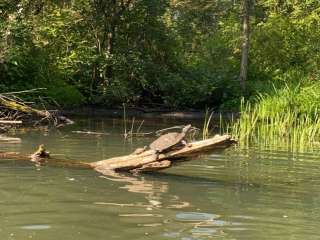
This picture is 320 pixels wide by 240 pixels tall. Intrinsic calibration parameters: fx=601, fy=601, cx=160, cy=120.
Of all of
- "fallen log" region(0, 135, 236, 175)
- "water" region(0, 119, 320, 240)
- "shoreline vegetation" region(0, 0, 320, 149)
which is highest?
"shoreline vegetation" region(0, 0, 320, 149)

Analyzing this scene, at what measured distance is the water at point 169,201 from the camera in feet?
16.9

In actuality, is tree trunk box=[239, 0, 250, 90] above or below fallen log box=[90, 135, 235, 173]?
above

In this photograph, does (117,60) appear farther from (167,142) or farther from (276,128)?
(167,142)

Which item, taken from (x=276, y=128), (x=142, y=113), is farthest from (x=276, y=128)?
(x=142, y=113)

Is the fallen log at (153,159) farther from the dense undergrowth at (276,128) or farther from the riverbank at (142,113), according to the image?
the riverbank at (142,113)

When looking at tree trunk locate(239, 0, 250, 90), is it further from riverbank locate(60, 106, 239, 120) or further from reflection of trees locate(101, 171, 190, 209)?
reflection of trees locate(101, 171, 190, 209)

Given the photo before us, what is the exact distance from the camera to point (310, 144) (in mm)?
12117

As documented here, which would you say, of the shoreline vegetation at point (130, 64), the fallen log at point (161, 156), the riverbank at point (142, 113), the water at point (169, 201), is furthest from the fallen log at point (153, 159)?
the riverbank at point (142, 113)

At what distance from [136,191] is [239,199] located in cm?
115

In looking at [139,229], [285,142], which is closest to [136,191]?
[139,229]

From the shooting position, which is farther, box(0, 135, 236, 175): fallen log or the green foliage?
the green foliage

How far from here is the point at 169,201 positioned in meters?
6.36

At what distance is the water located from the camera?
5.15 meters

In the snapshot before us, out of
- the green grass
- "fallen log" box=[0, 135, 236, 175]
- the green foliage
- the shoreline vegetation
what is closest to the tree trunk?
the shoreline vegetation
